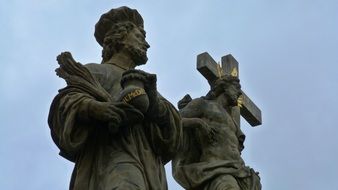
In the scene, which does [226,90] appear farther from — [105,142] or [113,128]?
[113,128]

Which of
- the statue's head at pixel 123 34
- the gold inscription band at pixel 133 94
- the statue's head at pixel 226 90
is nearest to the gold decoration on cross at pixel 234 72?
the statue's head at pixel 226 90

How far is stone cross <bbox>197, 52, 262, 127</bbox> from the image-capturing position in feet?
35.0

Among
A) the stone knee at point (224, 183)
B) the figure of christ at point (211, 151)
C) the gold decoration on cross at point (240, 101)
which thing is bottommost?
the stone knee at point (224, 183)

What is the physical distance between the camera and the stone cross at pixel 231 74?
1067 cm

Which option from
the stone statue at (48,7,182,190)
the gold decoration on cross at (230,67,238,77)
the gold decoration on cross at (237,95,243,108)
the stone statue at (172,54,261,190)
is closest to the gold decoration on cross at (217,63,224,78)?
the gold decoration on cross at (230,67,238,77)

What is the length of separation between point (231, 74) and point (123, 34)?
299 centimetres

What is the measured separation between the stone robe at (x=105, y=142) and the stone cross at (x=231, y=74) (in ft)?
9.30

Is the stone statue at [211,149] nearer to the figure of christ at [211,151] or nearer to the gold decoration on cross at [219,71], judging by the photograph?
→ the figure of christ at [211,151]

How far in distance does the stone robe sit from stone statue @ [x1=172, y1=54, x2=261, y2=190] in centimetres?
141

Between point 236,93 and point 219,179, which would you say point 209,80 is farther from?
point 219,179

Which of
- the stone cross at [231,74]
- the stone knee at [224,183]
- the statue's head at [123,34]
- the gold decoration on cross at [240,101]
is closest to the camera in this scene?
the statue's head at [123,34]

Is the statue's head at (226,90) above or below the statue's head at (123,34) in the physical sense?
above

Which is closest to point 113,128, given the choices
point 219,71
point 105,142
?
point 105,142

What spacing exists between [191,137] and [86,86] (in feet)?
7.01
